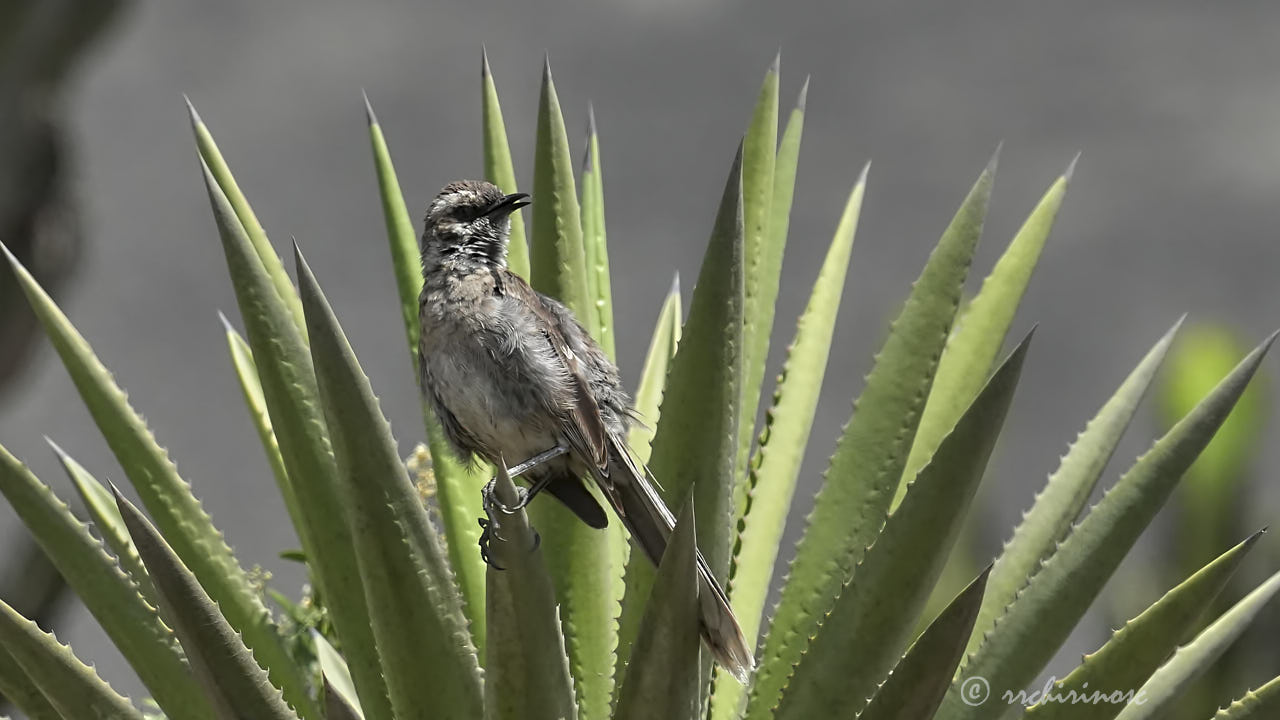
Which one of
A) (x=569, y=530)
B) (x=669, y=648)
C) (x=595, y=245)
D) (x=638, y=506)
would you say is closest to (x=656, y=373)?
(x=595, y=245)

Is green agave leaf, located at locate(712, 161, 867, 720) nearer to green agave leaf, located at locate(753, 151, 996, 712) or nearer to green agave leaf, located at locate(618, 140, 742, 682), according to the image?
green agave leaf, located at locate(753, 151, 996, 712)

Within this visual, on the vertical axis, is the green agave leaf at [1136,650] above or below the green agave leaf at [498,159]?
below

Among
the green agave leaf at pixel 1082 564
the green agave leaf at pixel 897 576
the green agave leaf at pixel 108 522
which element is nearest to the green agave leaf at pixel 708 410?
the green agave leaf at pixel 897 576

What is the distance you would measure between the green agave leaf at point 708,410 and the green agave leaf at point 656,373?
60 centimetres

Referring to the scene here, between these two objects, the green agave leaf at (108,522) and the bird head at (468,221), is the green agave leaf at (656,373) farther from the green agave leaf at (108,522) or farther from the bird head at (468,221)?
the green agave leaf at (108,522)

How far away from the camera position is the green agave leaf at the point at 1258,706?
1662 mm

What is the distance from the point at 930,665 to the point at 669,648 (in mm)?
299

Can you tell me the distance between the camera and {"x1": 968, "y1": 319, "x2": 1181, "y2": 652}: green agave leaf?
2.03 m

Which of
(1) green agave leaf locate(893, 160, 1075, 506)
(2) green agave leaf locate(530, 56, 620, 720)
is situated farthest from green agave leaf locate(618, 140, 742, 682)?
(1) green agave leaf locate(893, 160, 1075, 506)

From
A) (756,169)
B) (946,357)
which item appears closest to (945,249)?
(946,357)

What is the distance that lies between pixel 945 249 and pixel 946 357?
22cm

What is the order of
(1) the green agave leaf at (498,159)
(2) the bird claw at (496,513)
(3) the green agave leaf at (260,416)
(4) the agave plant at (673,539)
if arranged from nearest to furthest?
(2) the bird claw at (496,513)
(4) the agave plant at (673,539)
(3) the green agave leaf at (260,416)
(1) the green agave leaf at (498,159)

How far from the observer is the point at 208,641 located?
1472 millimetres

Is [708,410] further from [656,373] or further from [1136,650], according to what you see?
[656,373]
